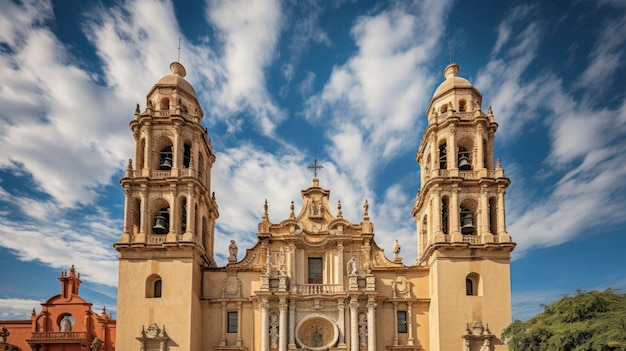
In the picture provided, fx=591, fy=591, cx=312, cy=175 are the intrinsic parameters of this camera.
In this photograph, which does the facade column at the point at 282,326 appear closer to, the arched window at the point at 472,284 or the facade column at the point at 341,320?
the facade column at the point at 341,320

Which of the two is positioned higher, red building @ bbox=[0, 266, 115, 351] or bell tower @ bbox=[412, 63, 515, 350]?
bell tower @ bbox=[412, 63, 515, 350]

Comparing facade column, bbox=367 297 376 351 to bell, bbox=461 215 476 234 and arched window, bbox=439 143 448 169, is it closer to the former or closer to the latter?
bell, bbox=461 215 476 234

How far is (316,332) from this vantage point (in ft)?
114

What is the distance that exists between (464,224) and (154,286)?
60.2 feet

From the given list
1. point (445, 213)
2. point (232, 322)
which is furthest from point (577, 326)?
point (232, 322)

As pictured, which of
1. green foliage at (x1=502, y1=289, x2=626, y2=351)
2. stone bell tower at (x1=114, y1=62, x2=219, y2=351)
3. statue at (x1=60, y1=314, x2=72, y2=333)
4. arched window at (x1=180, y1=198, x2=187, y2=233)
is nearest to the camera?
green foliage at (x1=502, y1=289, x2=626, y2=351)

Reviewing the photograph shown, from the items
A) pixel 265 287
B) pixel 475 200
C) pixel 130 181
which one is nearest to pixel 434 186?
pixel 475 200

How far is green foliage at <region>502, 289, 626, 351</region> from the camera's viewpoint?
23.3 meters

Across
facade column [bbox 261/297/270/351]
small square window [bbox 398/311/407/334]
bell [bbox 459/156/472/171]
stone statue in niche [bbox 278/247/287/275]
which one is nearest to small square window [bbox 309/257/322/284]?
stone statue in niche [bbox 278/247/287/275]

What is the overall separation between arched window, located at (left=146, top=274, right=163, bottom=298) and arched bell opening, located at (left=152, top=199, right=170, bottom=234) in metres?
2.66

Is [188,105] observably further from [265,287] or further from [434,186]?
[434,186]

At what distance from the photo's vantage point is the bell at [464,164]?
35.2 metres

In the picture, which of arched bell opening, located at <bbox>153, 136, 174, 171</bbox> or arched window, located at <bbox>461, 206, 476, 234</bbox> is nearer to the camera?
arched window, located at <bbox>461, 206, 476, 234</bbox>

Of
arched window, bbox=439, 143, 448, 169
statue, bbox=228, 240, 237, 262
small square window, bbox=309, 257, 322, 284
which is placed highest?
arched window, bbox=439, 143, 448, 169
